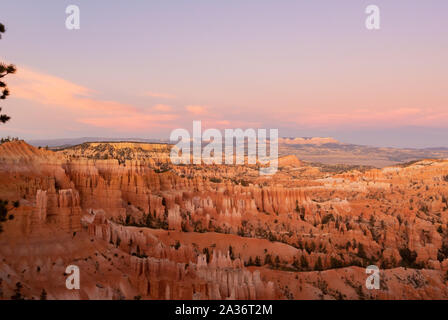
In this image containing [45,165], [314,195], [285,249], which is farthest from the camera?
[314,195]

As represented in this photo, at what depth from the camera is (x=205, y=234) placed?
52.7 metres

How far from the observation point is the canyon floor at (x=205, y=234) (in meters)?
26.0

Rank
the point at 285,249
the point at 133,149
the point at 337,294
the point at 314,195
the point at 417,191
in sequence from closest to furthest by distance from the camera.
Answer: the point at 337,294 → the point at 285,249 → the point at 417,191 → the point at 314,195 → the point at 133,149

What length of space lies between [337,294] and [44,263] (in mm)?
28588

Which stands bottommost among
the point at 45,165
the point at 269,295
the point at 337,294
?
the point at 337,294

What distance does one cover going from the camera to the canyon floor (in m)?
26.0

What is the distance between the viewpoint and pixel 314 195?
9575 centimetres

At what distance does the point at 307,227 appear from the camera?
65875 mm
